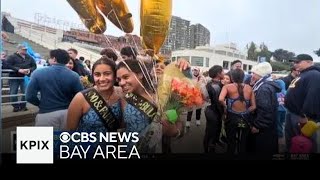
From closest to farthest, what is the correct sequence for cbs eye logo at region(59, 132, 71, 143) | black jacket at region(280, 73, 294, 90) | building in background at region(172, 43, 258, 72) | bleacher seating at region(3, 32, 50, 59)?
bleacher seating at region(3, 32, 50, 59) → cbs eye logo at region(59, 132, 71, 143) → building in background at region(172, 43, 258, 72) → black jacket at region(280, 73, 294, 90)

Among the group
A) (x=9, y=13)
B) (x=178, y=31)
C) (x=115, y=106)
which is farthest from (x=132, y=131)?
(x=9, y=13)

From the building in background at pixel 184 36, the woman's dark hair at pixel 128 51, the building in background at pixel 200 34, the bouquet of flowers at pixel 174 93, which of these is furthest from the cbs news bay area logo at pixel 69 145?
the building in background at pixel 200 34

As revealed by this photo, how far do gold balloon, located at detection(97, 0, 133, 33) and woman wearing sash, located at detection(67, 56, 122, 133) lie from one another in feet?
0.82

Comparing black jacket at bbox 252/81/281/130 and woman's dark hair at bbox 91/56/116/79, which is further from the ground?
woman's dark hair at bbox 91/56/116/79

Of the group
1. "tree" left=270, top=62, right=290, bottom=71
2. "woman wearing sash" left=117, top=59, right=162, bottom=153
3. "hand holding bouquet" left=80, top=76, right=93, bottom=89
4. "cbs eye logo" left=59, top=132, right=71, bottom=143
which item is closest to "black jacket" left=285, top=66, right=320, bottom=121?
"tree" left=270, top=62, right=290, bottom=71

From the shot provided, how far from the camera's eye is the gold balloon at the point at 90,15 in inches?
95.5

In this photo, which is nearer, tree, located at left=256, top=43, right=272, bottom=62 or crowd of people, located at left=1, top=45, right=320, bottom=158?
crowd of people, located at left=1, top=45, right=320, bottom=158

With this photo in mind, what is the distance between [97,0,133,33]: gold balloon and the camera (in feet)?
8.06

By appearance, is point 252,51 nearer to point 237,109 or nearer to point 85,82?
point 237,109

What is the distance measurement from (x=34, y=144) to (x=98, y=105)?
1.63 feet

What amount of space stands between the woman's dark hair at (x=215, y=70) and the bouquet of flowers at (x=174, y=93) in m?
0.16

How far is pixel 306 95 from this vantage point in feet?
8.88

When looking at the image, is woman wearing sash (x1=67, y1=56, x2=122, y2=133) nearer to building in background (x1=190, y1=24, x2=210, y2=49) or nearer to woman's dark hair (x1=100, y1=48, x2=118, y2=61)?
woman's dark hair (x1=100, y1=48, x2=118, y2=61)

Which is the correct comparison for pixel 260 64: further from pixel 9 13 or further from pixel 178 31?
pixel 9 13
